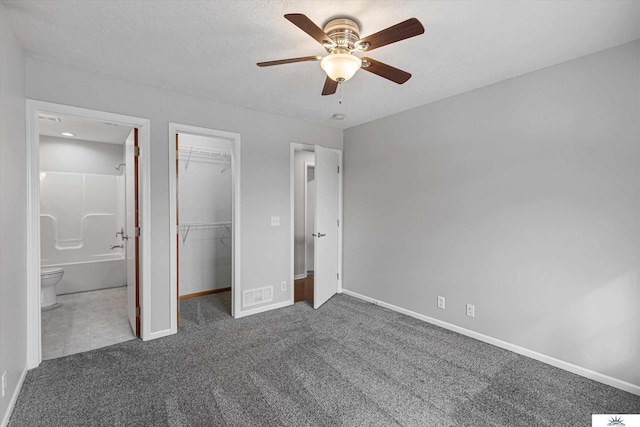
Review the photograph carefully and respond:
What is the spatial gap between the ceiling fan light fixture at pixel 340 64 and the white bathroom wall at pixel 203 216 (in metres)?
3.08

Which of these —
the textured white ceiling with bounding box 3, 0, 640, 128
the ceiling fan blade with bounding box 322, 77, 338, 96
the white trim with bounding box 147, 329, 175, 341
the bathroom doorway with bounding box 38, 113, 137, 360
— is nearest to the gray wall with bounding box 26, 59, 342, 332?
the white trim with bounding box 147, 329, 175, 341

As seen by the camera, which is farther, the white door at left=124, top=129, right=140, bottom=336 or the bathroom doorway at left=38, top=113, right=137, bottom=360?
the bathroom doorway at left=38, top=113, right=137, bottom=360

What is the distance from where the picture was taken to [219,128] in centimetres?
342

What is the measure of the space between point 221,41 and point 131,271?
8.17ft

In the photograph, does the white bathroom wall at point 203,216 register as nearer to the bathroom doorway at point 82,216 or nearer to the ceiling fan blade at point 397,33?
the bathroom doorway at point 82,216

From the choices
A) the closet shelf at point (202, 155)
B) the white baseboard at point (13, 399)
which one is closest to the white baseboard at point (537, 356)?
the closet shelf at point (202, 155)

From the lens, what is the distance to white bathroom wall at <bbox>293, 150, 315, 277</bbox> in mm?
5539

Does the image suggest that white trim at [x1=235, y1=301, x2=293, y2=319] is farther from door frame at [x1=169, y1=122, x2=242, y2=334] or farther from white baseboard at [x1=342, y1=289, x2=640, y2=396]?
white baseboard at [x1=342, y1=289, x2=640, y2=396]

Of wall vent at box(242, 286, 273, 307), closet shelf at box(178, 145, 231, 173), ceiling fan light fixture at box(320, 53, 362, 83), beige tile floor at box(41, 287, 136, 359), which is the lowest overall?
beige tile floor at box(41, 287, 136, 359)

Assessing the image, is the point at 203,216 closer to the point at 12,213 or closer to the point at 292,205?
the point at 292,205

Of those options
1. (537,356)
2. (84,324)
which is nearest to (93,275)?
(84,324)

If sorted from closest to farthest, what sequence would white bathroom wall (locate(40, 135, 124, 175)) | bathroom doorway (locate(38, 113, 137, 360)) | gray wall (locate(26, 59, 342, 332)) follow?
gray wall (locate(26, 59, 342, 332))
bathroom doorway (locate(38, 113, 137, 360))
white bathroom wall (locate(40, 135, 124, 175))

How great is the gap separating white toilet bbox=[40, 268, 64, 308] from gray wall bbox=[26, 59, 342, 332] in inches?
76.9

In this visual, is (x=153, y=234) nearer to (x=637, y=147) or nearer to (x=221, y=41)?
(x=221, y=41)
